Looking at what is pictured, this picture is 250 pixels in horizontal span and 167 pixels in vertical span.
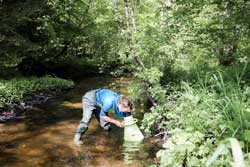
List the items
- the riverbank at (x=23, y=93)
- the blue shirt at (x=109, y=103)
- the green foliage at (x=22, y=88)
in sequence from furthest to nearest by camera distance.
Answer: the green foliage at (x=22, y=88), the riverbank at (x=23, y=93), the blue shirt at (x=109, y=103)

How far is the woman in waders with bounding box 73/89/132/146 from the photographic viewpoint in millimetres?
7293

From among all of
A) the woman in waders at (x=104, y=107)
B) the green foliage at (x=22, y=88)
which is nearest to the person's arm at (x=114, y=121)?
the woman in waders at (x=104, y=107)

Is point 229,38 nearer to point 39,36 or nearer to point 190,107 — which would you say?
point 190,107

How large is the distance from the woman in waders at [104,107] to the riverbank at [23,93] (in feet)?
12.5

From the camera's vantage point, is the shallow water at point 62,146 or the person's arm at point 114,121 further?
the person's arm at point 114,121

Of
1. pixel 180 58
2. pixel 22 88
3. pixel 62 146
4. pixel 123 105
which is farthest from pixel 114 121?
pixel 22 88

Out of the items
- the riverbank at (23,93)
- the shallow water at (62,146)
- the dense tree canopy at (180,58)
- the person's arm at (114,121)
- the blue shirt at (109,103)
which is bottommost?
the shallow water at (62,146)

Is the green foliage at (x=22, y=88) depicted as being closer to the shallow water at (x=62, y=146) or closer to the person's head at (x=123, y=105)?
the shallow water at (x=62, y=146)

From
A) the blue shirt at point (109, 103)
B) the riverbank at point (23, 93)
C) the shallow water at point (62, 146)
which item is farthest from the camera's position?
the riverbank at point (23, 93)

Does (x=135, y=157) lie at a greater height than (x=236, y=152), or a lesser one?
lesser

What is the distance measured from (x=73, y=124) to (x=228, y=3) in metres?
5.30

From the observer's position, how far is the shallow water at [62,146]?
7.17 meters

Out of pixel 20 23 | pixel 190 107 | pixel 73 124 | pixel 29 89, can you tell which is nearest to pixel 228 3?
pixel 190 107

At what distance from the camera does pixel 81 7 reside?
78.7 ft
